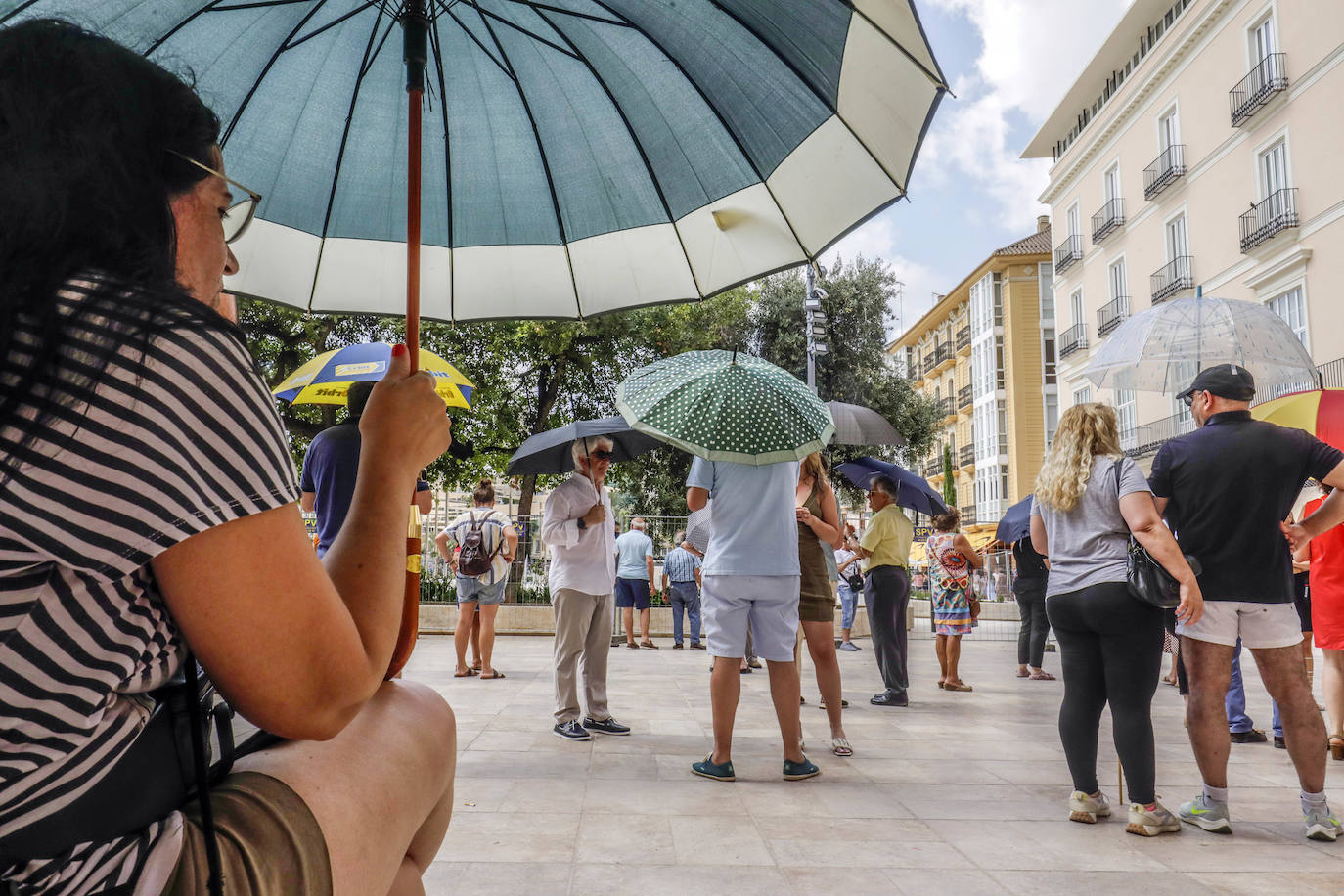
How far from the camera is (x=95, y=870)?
3.48 feet

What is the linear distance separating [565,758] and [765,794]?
1.48m

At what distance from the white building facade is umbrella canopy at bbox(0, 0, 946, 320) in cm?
2176

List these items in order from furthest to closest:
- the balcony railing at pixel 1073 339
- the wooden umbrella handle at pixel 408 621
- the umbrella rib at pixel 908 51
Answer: the balcony railing at pixel 1073 339 → the umbrella rib at pixel 908 51 → the wooden umbrella handle at pixel 408 621

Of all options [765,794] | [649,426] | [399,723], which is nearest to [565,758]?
[765,794]

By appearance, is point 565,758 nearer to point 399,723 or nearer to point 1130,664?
point 1130,664

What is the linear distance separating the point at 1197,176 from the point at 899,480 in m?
21.6

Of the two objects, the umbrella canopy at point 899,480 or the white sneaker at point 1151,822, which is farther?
the umbrella canopy at point 899,480

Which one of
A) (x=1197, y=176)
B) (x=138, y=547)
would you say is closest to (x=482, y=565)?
(x=138, y=547)

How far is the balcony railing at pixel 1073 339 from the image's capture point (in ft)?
110

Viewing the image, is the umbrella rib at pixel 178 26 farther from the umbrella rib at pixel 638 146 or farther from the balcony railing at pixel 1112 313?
the balcony railing at pixel 1112 313

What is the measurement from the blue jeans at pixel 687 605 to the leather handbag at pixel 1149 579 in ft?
37.8

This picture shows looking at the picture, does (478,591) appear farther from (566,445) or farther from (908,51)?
(908,51)

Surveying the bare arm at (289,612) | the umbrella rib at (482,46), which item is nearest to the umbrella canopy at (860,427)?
the umbrella rib at (482,46)

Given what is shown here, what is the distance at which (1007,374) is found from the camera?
167 ft
